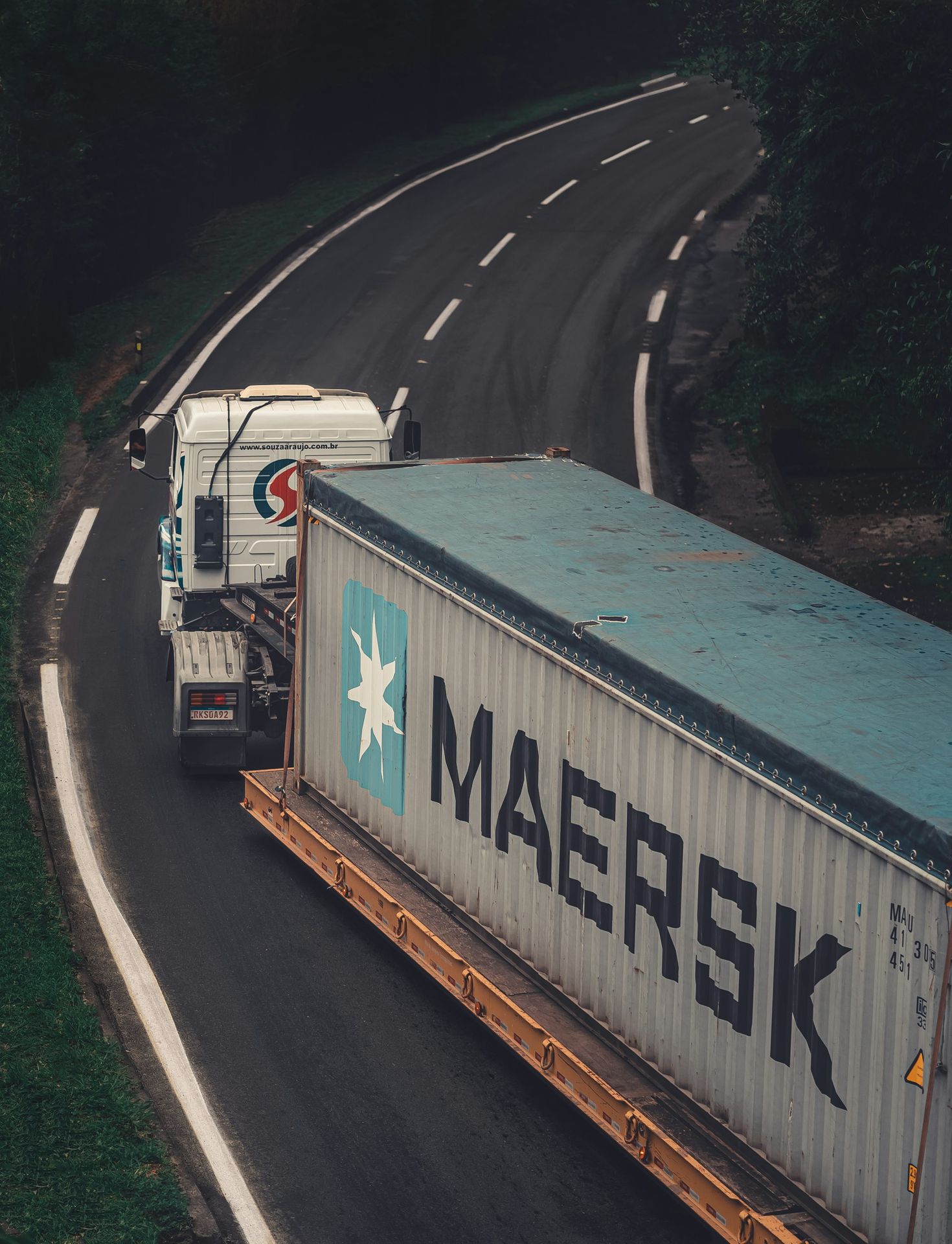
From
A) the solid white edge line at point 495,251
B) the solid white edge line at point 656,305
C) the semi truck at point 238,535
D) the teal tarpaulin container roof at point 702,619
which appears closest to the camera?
the teal tarpaulin container roof at point 702,619

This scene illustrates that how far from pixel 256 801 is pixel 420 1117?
5.00m

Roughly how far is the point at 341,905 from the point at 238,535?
17.2ft

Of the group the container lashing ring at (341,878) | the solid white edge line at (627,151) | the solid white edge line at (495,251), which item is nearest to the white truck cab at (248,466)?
the container lashing ring at (341,878)

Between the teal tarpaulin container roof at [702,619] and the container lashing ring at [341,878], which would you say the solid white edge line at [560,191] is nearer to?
the teal tarpaulin container roof at [702,619]

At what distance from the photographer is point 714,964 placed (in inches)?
382

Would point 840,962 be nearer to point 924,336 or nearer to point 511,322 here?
point 924,336

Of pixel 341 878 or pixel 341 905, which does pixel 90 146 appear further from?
pixel 341 878

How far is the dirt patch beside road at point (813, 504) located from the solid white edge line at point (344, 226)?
9292 millimetres

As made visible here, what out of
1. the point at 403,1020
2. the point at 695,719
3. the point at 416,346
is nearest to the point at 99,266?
the point at 416,346

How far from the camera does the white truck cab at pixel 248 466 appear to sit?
18.0 m

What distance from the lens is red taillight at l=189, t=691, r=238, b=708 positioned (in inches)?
674

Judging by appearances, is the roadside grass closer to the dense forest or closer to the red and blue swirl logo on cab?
the red and blue swirl logo on cab

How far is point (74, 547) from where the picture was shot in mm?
24797

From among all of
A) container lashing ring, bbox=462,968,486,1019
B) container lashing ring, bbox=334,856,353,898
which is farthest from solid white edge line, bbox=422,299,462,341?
container lashing ring, bbox=462,968,486,1019
